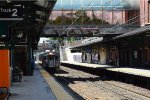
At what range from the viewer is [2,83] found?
11.0m

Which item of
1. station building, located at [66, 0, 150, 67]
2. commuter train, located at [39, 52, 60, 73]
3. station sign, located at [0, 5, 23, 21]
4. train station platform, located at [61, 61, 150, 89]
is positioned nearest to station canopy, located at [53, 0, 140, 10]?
station building, located at [66, 0, 150, 67]

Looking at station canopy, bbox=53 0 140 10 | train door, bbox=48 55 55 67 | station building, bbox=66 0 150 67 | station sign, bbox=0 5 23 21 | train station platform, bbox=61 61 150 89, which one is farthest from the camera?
station canopy, bbox=53 0 140 10

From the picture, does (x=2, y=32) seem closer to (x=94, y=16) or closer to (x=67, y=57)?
(x=94, y=16)

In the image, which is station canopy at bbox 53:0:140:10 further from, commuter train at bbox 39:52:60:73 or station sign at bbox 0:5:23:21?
station sign at bbox 0:5:23:21

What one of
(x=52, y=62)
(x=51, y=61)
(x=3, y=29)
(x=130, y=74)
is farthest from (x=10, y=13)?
(x=51, y=61)

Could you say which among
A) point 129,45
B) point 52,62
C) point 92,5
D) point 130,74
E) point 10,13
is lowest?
point 130,74

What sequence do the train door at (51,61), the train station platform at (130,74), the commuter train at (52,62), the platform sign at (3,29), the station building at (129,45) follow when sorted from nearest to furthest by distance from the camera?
the platform sign at (3,29) → the train station platform at (130,74) → the station building at (129,45) → the commuter train at (52,62) → the train door at (51,61)

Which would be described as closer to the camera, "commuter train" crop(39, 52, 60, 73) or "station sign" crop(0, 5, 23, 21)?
"station sign" crop(0, 5, 23, 21)

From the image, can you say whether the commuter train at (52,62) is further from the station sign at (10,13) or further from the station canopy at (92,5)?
the station sign at (10,13)

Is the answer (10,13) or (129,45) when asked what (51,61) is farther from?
(10,13)

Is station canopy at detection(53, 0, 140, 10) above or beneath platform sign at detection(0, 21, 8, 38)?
above

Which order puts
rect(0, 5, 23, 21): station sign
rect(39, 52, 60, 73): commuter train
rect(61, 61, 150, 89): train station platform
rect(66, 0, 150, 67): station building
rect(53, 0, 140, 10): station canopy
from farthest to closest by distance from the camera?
rect(53, 0, 140, 10): station canopy < rect(39, 52, 60, 73): commuter train < rect(66, 0, 150, 67): station building < rect(61, 61, 150, 89): train station platform < rect(0, 5, 23, 21): station sign

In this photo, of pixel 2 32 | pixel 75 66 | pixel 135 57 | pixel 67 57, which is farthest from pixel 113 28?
pixel 67 57

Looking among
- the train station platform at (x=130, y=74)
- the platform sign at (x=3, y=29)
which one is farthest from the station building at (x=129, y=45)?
the platform sign at (x=3, y=29)
